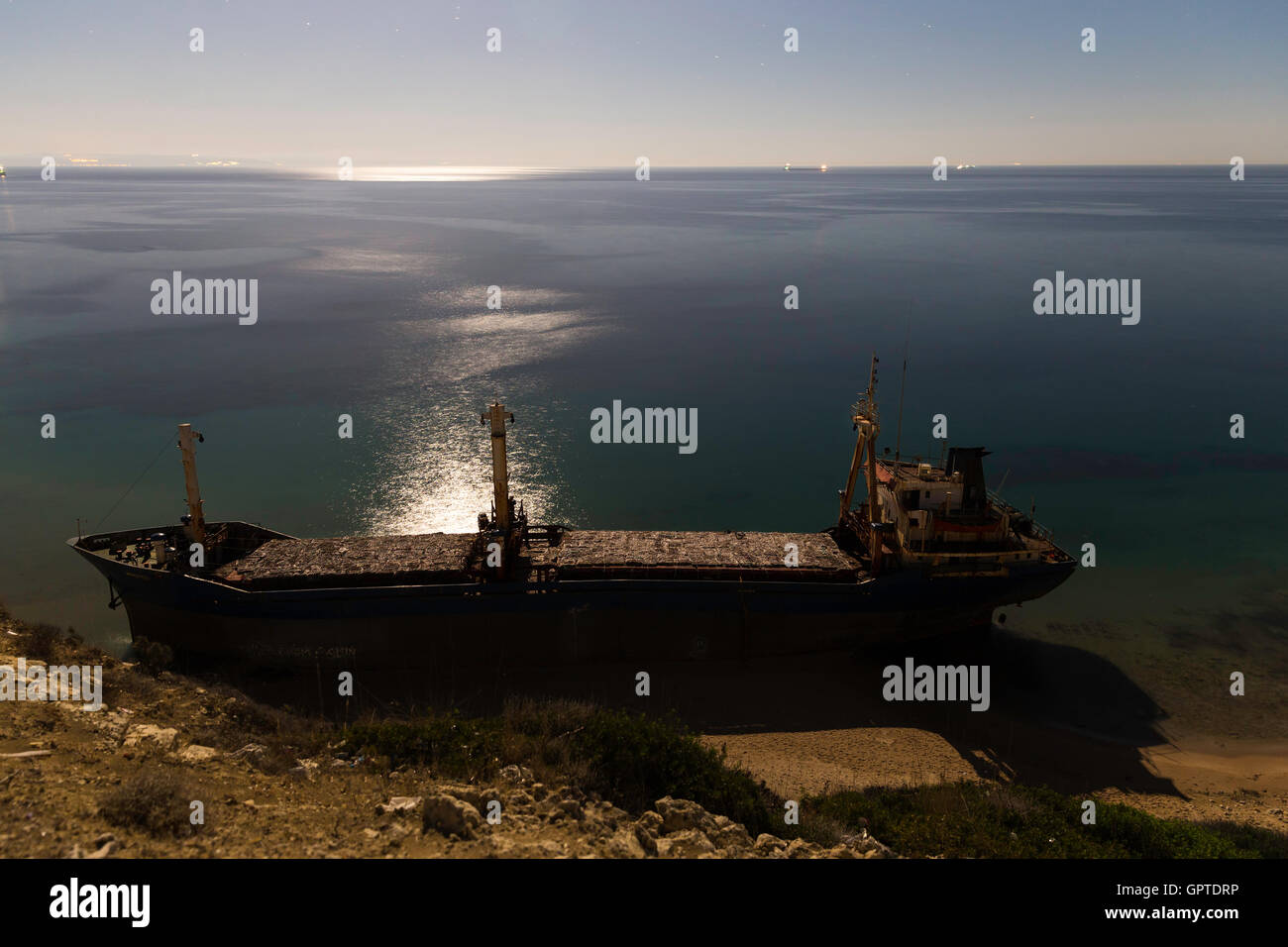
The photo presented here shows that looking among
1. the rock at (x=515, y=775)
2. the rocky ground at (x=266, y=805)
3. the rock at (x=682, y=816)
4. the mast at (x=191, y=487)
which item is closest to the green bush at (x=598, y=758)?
the rock at (x=515, y=775)

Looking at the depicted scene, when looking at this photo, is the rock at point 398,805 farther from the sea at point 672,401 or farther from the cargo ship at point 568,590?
the sea at point 672,401

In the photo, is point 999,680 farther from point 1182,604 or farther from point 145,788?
point 145,788

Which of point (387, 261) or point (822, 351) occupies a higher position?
point (387, 261)

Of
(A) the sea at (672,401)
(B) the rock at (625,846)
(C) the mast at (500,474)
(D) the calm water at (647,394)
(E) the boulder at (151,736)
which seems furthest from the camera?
(D) the calm water at (647,394)

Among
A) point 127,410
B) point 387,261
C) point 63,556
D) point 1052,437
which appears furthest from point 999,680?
point 387,261

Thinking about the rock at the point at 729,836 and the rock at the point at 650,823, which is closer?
the rock at the point at 650,823

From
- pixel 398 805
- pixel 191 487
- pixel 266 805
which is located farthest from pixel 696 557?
pixel 191 487

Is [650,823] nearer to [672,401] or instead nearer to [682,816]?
[682,816]
